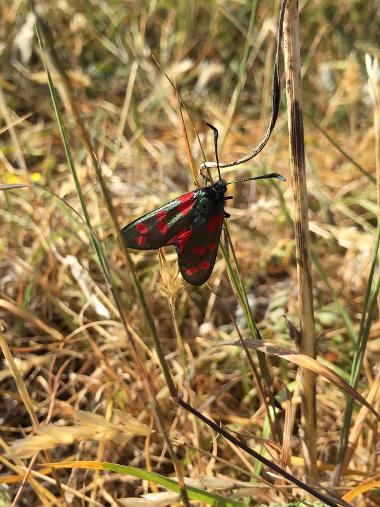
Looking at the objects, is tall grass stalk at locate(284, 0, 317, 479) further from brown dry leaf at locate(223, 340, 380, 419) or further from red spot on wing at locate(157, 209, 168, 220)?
red spot on wing at locate(157, 209, 168, 220)

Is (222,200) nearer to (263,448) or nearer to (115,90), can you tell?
(263,448)

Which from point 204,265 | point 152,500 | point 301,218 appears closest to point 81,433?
point 152,500

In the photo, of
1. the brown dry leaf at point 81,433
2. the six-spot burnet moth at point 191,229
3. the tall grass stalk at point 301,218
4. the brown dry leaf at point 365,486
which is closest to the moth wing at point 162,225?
the six-spot burnet moth at point 191,229

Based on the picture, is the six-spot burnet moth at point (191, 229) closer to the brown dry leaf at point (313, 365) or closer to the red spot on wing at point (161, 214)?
the red spot on wing at point (161, 214)

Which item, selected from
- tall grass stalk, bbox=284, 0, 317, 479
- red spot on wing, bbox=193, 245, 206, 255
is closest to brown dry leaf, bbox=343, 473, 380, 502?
tall grass stalk, bbox=284, 0, 317, 479

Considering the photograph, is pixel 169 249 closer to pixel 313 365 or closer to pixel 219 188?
pixel 219 188

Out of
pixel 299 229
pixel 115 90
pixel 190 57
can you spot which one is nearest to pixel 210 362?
pixel 299 229
